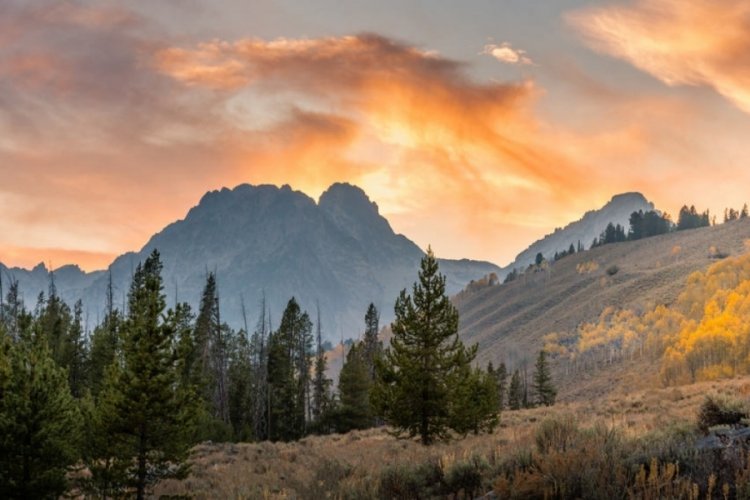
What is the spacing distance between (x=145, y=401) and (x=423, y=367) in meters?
11.5

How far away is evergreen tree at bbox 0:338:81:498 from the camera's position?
1282 centimetres

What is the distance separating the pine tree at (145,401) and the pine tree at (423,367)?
30.7 ft

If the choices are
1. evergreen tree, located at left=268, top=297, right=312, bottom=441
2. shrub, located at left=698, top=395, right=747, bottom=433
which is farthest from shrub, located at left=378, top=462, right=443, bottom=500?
evergreen tree, located at left=268, top=297, right=312, bottom=441

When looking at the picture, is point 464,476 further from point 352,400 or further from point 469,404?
point 352,400

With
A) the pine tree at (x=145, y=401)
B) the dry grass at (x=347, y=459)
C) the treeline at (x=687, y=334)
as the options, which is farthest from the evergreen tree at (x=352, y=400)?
the treeline at (x=687, y=334)

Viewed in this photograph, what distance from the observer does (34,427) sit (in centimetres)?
1345

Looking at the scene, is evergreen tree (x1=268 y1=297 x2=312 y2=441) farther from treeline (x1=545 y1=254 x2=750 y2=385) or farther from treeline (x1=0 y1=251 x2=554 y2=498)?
treeline (x1=545 y1=254 x2=750 y2=385)

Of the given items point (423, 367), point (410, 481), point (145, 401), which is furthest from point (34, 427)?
point (423, 367)

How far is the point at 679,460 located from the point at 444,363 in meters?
16.3

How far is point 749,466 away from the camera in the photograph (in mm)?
4902

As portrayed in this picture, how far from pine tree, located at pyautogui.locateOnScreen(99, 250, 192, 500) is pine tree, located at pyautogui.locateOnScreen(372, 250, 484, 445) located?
937 centimetres

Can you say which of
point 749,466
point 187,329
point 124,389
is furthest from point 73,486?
point 749,466

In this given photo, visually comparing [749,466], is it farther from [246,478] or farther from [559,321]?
[559,321]

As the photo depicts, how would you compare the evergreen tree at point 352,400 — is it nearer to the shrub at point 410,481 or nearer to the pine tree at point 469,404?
the pine tree at point 469,404
